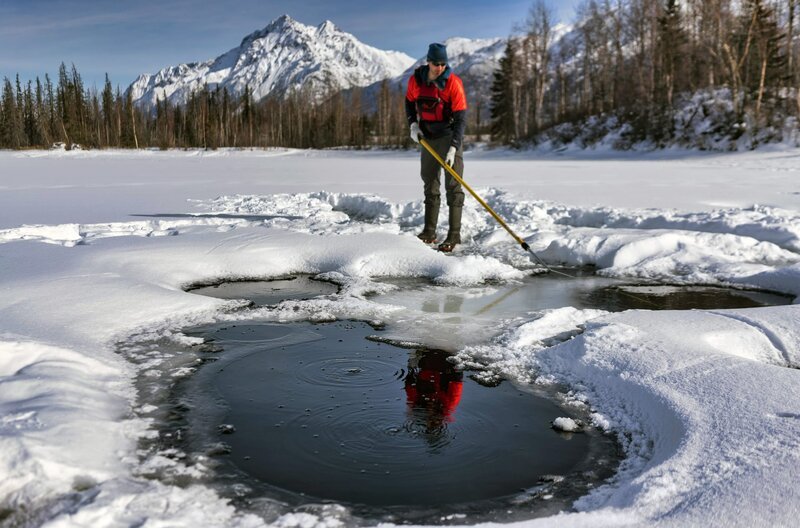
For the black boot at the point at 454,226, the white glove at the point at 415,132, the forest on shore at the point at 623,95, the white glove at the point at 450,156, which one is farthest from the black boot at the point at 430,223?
the forest on shore at the point at 623,95

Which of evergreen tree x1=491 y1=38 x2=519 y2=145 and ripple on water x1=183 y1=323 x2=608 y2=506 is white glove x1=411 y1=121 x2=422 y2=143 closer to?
ripple on water x1=183 y1=323 x2=608 y2=506

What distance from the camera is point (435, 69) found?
587 centimetres

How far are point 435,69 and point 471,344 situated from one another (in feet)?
11.3

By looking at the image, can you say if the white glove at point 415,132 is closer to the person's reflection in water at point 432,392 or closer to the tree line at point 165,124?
the person's reflection in water at point 432,392

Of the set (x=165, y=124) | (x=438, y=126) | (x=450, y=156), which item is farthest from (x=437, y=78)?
(x=165, y=124)

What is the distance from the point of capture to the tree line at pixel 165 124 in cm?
6072

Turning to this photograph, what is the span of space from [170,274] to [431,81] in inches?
122

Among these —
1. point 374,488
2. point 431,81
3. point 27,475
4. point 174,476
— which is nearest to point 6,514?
point 27,475

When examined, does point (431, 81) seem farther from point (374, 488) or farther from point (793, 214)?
point (374, 488)

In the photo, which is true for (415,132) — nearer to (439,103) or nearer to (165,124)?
(439,103)

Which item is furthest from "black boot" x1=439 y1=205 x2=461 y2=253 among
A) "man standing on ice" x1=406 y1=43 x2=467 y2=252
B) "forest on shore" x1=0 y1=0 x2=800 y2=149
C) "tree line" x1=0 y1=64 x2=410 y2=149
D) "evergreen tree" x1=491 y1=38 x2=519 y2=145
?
"tree line" x1=0 y1=64 x2=410 y2=149

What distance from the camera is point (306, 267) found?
5211 mm

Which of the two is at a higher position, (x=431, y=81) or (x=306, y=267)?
(x=431, y=81)

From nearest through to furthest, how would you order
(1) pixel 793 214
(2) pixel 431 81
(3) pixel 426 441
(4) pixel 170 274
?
(3) pixel 426 441 < (4) pixel 170 274 < (2) pixel 431 81 < (1) pixel 793 214
